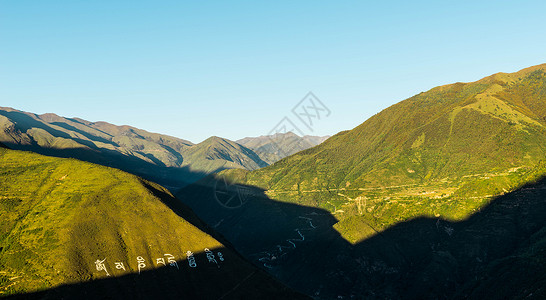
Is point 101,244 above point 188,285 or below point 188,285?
above

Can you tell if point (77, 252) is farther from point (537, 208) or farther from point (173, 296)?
point (537, 208)

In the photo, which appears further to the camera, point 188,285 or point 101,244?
point 101,244

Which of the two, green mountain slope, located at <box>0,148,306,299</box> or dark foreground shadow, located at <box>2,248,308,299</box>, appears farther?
green mountain slope, located at <box>0,148,306,299</box>

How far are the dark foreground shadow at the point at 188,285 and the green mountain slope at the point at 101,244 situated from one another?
302 millimetres

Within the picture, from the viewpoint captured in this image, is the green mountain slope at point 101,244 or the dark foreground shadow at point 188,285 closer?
the dark foreground shadow at point 188,285

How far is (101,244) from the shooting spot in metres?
123

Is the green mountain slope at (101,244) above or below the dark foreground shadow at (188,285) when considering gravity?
above

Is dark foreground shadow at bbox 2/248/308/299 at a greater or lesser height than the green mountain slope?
lesser

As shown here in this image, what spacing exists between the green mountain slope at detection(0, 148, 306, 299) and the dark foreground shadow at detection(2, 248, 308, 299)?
302 mm

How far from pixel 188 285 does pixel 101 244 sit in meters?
33.3

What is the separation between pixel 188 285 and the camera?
398 feet

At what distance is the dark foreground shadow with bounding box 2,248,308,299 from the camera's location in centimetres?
10662

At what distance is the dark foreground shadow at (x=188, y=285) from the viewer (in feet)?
350

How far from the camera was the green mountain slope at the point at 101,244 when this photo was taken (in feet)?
359
